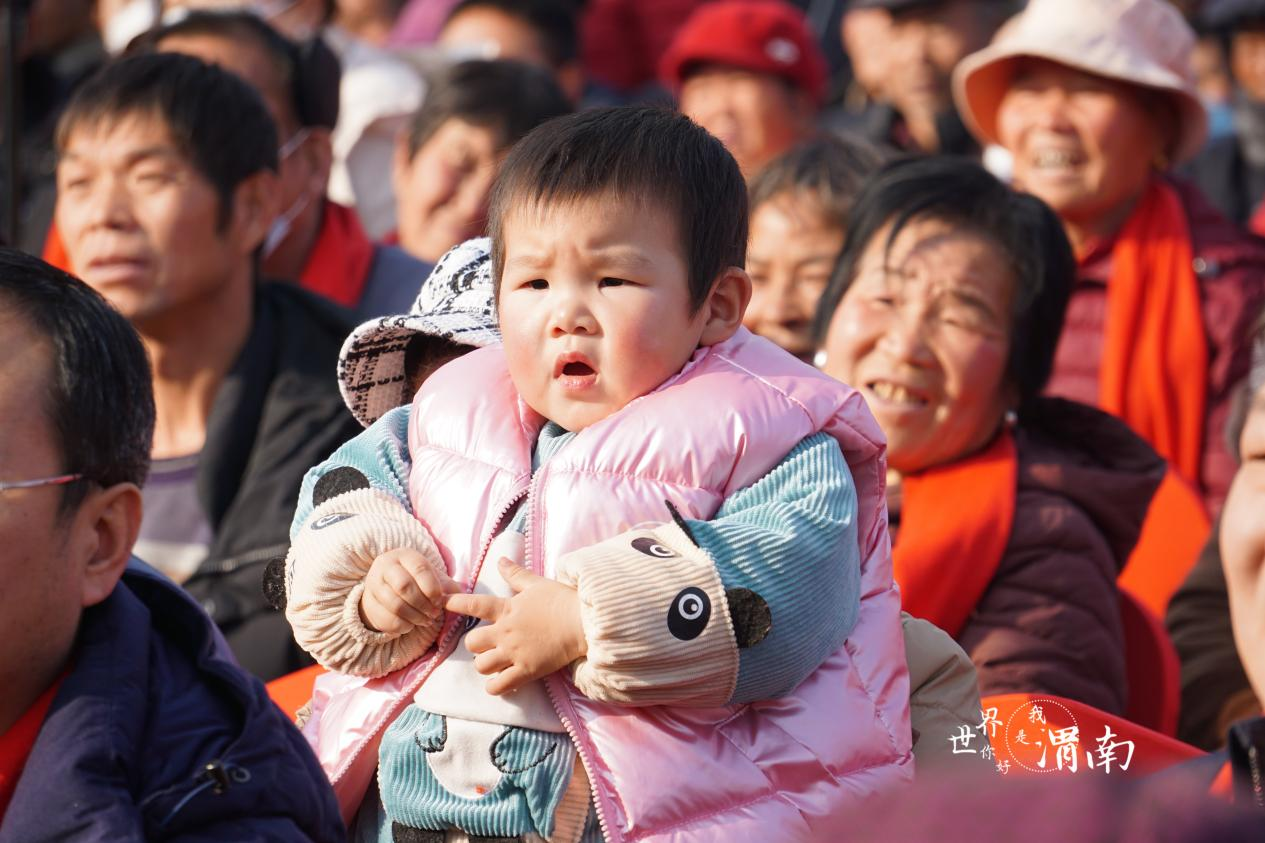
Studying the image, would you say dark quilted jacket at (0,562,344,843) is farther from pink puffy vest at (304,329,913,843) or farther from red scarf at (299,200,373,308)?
red scarf at (299,200,373,308)

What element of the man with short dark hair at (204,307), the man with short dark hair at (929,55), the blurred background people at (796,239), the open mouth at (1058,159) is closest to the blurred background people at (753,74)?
the man with short dark hair at (929,55)

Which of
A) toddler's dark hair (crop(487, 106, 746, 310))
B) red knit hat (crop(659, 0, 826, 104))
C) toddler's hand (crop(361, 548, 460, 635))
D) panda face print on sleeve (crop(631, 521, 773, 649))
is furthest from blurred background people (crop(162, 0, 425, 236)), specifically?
panda face print on sleeve (crop(631, 521, 773, 649))

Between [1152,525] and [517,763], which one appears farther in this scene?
[1152,525]

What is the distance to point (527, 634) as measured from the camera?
2.14m

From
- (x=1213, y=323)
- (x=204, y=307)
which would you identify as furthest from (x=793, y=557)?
(x=1213, y=323)

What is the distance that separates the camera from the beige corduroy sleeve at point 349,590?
2.23 metres

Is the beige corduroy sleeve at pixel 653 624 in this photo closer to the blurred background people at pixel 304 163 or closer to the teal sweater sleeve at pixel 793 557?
the teal sweater sleeve at pixel 793 557

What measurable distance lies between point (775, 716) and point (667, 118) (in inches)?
30.8

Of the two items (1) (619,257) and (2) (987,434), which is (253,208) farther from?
(1) (619,257)

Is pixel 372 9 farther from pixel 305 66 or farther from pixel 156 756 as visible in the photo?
pixel 156 756

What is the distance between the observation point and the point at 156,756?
221 cm

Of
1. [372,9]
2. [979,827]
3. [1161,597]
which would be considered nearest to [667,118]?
[979,827]

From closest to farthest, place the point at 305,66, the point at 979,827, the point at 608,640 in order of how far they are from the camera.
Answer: the point at 979,827, the point at 608,640, the point at 305,66

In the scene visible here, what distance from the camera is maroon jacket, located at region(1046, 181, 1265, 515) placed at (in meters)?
4.82
